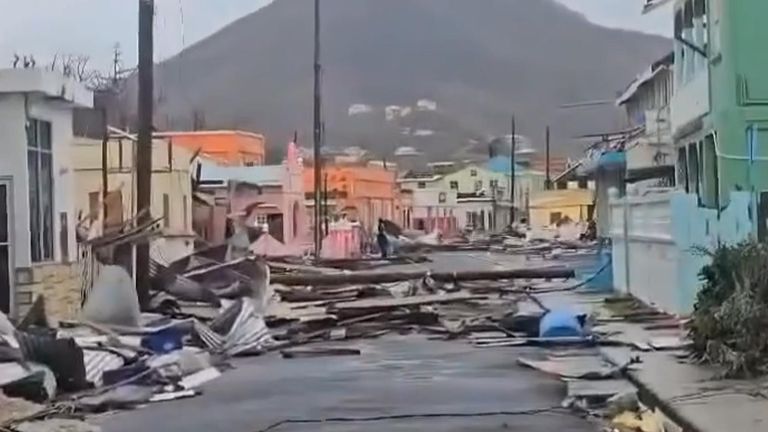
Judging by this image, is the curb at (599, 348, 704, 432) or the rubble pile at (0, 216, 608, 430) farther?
the rubble pile at (0, 216, 608, 430)

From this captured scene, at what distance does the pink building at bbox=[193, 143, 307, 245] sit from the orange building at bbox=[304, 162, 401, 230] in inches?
505

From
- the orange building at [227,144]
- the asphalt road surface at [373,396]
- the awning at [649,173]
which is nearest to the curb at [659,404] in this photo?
the asphalt road surface at [373,396]

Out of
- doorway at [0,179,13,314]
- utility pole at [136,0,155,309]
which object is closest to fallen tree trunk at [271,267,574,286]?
utility pole at [136,0,155,309]

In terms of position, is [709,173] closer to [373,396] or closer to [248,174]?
[373,396]

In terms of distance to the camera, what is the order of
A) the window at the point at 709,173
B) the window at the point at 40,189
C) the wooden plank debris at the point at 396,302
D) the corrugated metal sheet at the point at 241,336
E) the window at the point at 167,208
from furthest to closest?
the window at the point at 167,208, the wooden plank debris at the point at 396,302, the window at the point at 709,173, the corrugated metal sheet at the point at 241,336, the window at the point at 40,189

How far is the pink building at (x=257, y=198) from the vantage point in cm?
5531

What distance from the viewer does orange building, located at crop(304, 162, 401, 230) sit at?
90.2m

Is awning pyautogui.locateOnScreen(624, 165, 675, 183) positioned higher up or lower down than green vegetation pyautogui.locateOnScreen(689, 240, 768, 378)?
higher up

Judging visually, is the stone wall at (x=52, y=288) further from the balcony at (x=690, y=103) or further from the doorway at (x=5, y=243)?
the balcony at (x=690, y=103)

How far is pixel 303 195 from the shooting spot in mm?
74625

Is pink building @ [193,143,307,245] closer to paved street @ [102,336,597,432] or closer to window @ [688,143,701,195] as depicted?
window @ [688,143,701,195]

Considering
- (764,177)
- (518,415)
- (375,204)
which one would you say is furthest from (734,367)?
(375,204)

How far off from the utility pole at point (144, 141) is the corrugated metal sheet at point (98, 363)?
10.7 m

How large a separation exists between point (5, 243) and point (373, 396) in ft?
25.6
